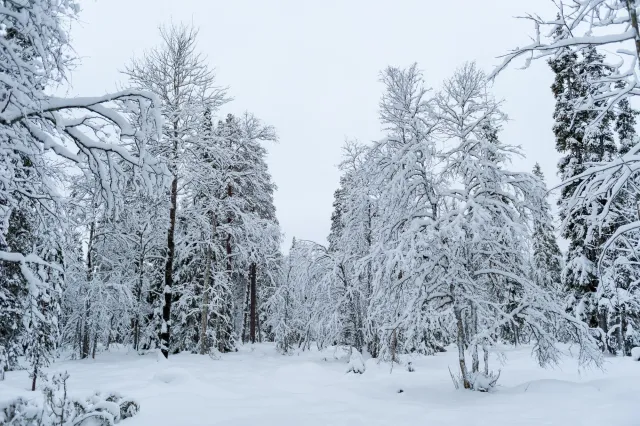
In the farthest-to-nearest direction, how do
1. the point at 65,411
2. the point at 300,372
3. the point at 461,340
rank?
the point at 300,372 < the point at 461,340 < the point at 65,411

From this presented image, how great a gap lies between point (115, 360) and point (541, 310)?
15398mm

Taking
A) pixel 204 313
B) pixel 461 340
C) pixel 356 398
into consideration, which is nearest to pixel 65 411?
pixel 356 398

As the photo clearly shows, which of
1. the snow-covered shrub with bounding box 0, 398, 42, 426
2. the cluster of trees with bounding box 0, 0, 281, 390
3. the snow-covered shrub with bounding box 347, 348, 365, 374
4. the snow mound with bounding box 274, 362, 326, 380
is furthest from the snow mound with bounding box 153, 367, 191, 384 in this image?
the snow-covered shrub with bounding box 347, 348, 365, 374

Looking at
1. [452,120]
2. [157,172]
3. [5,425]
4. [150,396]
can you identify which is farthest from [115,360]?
[452,120]

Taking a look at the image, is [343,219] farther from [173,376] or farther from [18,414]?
[18,414]

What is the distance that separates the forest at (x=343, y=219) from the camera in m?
4.48

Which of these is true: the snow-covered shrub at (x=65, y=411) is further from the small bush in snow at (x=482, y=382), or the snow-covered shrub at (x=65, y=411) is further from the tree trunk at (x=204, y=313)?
the tree trunk at (x=204, y=313)

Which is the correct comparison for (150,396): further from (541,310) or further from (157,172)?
(541,310)

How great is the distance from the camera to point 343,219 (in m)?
18.3

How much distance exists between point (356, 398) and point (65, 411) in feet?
17.9

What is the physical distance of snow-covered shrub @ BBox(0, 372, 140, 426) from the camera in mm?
5086

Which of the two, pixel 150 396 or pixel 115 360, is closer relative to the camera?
pixel 150 396

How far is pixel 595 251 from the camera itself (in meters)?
17.1

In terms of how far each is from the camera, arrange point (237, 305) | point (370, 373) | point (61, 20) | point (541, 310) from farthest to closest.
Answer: point (237, 305)
point (370, 373)
point (541, 310)
point (61, 20)
